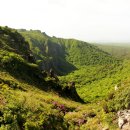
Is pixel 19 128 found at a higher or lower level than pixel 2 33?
lower

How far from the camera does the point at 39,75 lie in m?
55.0

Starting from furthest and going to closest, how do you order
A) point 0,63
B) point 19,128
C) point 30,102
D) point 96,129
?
point 0,63 → point 30,102 → point 96,129 → point 19,128

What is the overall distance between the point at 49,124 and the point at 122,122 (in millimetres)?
6115

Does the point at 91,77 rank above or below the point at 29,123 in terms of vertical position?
below

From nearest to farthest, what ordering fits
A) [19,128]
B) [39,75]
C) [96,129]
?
1. [19,128]
2. [96,129]
3. [39,75]

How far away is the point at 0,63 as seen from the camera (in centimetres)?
4750

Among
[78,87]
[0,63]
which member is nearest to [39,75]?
[0,63]

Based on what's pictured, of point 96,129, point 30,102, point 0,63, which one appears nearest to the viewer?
point 96,129

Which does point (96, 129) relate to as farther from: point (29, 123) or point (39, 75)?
point (39, 75)

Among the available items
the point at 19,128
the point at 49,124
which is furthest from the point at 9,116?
the point at 49,124

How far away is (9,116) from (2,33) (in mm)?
46892

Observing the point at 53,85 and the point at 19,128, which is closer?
the point at 19,128

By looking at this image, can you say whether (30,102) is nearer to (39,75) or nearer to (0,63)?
(0,63)

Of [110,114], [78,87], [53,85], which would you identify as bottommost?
[78,87]
